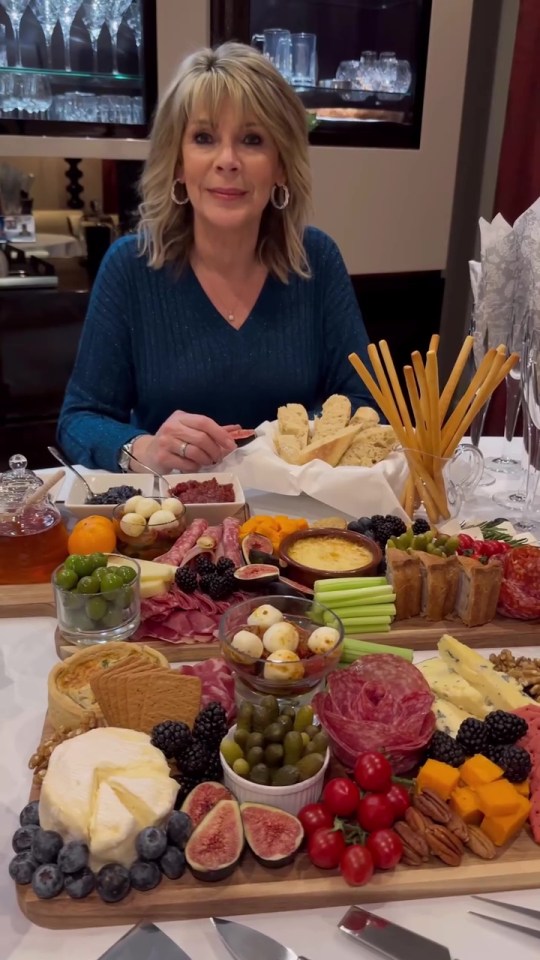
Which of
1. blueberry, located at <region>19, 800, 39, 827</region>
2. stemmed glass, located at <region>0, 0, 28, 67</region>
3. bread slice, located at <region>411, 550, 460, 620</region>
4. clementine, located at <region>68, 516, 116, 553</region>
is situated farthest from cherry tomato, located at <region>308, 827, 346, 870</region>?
stemmed glass, located at <region>0, 0, 28, 67</region>

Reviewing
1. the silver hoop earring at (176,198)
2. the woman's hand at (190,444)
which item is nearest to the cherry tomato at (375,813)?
the woman's hand at (190,444)

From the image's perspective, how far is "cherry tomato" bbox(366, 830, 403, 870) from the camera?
3.00ft

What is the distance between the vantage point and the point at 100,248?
330 centimetres

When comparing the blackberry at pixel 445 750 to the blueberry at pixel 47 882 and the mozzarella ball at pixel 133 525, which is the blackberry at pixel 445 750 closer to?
the blueberry at pixel 47 882

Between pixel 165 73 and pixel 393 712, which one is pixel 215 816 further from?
pixel 165 73

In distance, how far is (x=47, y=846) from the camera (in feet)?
2.93

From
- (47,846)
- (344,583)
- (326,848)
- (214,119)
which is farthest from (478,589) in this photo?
(214,119)

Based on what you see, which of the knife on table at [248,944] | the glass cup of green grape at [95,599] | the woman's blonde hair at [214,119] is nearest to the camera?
the knife on table at [248,944]

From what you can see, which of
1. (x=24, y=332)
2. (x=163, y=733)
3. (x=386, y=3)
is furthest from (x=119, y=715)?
(x=386, y=3)

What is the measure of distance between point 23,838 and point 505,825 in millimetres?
557

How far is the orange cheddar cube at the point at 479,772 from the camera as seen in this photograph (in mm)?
989

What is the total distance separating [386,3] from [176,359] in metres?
2.09

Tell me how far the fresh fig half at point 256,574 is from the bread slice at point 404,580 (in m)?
0.20

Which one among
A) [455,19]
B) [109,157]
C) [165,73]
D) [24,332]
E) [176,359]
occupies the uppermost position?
[455,19]
